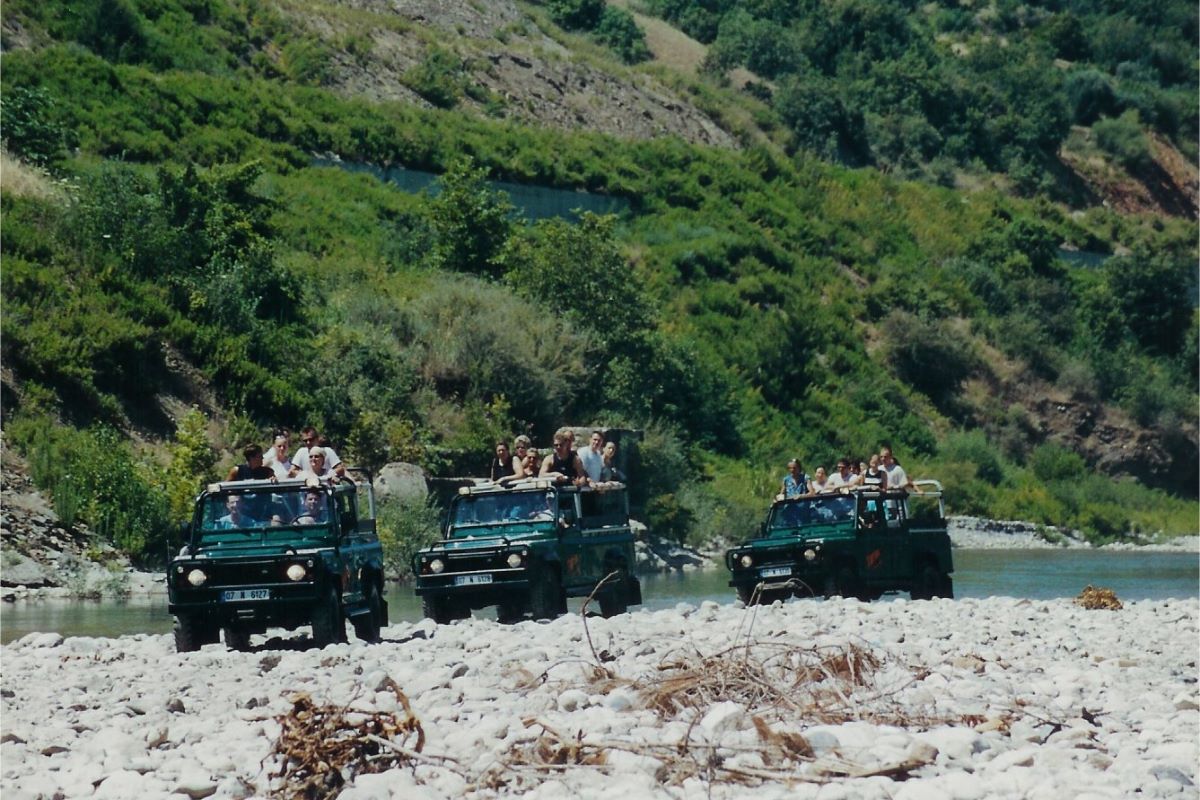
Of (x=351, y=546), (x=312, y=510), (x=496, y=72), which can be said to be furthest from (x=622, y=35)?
(x=312, y=510)

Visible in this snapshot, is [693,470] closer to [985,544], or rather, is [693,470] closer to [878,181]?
[985,544]

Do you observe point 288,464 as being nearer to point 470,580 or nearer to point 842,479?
point 470,580

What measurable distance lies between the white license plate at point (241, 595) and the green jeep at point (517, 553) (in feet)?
11.7

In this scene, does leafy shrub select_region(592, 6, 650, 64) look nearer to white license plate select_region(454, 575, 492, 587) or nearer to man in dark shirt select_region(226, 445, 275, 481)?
white license plate select_region(454, 575, 492, 587)

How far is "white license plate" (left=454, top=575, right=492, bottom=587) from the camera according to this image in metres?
20.4

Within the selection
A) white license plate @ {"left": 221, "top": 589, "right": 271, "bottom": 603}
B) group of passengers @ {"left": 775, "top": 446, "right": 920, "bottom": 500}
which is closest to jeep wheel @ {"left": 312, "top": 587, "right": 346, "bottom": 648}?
white license plate @ {"left": 221, "top": 589, "right": 271, "bottom": 603}

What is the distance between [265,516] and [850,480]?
33.0ft

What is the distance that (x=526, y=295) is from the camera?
164ft

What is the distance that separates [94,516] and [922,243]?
51.1m

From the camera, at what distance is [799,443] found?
185 feet

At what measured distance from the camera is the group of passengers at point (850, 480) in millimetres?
24328

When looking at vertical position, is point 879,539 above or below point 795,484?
below

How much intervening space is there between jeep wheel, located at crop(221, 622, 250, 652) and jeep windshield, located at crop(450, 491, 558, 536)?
11.4 ft

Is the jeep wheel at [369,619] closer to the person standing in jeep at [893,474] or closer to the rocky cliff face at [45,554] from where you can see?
the person standing in jeep at [893,474]
